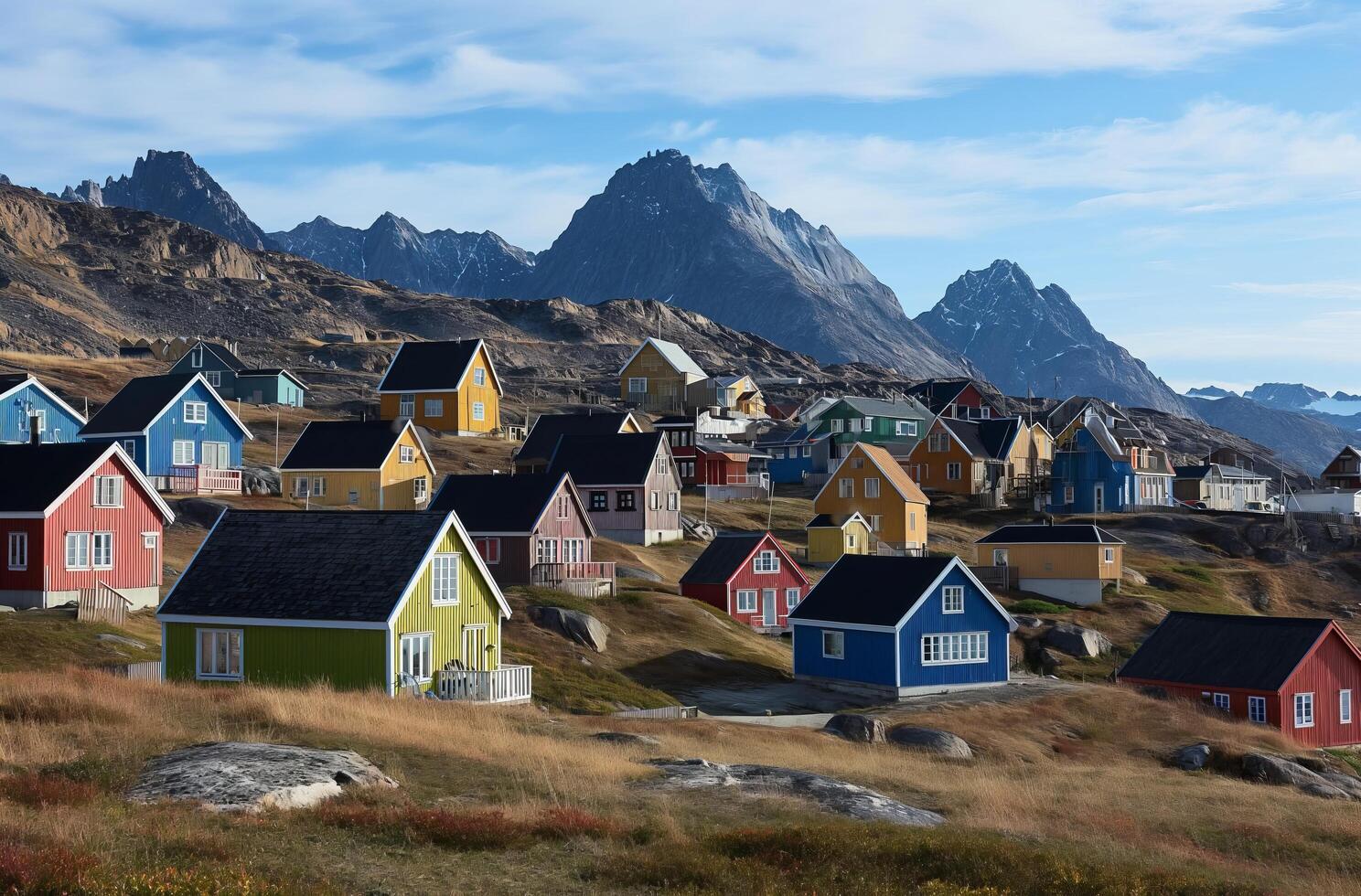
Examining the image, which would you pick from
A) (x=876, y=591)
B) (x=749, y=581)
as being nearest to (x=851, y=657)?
(x=876, y=591)

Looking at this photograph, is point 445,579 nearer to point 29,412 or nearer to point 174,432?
point 174,432

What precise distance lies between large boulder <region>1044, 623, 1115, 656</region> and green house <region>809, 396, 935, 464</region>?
48348 millimetres

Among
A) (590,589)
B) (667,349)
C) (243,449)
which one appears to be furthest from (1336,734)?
(667,349)

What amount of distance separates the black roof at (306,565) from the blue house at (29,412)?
33847mm

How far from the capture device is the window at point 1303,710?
54469 mm

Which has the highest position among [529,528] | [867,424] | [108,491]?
[867,424]

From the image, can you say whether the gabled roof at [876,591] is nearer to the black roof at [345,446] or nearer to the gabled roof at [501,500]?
the gabled roof at [501,500]

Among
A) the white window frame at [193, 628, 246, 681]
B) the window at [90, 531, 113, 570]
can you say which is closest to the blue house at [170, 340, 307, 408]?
the window at [90, 531, 113, 570]

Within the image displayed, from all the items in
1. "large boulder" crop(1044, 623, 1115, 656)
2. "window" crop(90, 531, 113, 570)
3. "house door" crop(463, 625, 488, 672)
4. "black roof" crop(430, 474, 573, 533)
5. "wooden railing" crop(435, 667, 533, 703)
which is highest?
"black roof" crop(430, 474, 573, 533)

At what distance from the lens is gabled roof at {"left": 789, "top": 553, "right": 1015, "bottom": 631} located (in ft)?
186

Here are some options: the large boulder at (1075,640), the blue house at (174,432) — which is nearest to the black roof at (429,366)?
the blue house at (174,432)

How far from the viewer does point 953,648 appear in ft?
188

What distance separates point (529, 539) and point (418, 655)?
24.8 meters

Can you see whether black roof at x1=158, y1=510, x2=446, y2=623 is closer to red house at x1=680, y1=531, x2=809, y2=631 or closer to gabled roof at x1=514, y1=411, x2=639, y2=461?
red house at x1=680, y1=531, x2=809, y2=631
